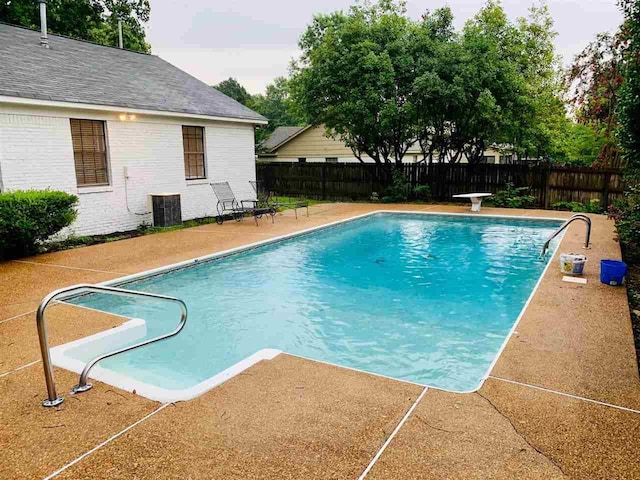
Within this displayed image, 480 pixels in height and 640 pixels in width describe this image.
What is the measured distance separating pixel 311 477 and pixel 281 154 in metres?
26.4

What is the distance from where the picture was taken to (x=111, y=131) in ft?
33.8

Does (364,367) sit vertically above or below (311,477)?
below

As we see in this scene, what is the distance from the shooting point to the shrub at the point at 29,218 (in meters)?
7.50

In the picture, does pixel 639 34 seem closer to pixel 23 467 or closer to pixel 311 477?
pixel 311 477

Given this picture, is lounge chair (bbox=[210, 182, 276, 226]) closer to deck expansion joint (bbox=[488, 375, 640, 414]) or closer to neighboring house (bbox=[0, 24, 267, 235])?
neighboring house (bbox=[0, 24, 267, 235])

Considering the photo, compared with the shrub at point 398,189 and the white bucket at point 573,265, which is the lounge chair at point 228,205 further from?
the white bucket at point 573,265

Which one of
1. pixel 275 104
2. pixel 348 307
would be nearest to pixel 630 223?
pixel 348 307

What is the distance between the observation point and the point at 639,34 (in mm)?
4598

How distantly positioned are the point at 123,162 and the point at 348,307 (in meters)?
7.00

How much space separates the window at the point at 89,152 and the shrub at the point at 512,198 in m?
11.6

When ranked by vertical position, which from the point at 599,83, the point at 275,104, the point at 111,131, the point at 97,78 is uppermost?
the point at 275,104

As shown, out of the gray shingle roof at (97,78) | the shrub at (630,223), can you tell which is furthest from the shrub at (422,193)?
the shrub at (630,223)

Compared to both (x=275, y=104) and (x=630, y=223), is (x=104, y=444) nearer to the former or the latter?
(x=630, y=223)

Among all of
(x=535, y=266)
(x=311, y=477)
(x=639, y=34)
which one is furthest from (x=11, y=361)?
(x=535, y=266)
